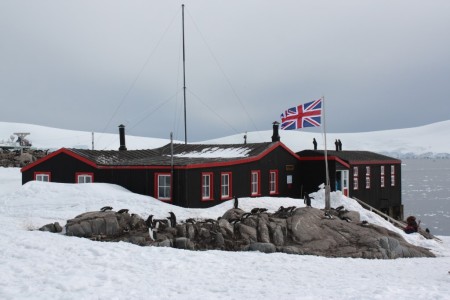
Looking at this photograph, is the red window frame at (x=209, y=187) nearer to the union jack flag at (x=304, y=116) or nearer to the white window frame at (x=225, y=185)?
the white window frame at (x=225, y=185)

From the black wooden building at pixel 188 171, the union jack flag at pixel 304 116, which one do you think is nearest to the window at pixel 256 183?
the black wooden building at pixel 188 171

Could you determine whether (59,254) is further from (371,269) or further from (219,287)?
(371,269)

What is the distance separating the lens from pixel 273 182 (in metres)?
31.1

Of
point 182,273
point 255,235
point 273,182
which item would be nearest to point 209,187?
point 273,182

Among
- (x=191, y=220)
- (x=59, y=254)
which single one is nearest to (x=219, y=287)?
(x=59, y=254)

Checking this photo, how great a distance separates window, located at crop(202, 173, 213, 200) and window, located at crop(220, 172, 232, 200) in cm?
110

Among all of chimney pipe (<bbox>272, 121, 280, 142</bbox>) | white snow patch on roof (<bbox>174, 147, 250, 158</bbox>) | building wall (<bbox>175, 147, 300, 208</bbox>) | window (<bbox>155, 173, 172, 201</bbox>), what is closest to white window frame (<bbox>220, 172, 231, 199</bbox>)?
Result: building wall (<bbox>175, 147, 300, 208</bbox>)

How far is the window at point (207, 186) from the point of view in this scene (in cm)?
2525

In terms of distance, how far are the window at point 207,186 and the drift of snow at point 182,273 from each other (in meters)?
8.99

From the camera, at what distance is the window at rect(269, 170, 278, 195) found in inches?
1211

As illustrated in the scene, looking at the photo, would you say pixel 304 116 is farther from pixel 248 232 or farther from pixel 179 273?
pixel 179 273

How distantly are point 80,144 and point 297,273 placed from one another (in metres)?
173

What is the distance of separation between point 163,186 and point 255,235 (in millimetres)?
8538

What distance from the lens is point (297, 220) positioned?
758 inches
